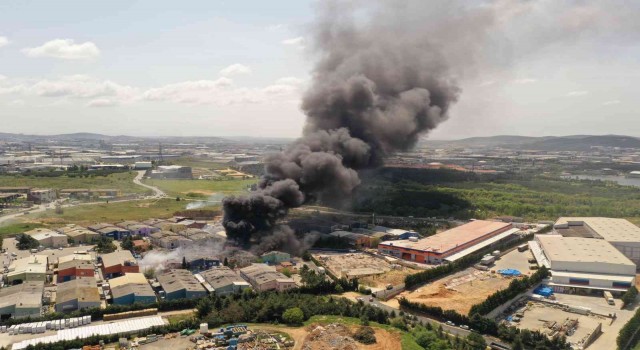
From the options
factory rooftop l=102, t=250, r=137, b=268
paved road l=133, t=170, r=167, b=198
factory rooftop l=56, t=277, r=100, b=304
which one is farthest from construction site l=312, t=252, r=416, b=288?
paved road l=133, t=170, r=167, b=198

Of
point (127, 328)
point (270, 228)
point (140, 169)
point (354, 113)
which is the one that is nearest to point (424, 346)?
point (127, 328)

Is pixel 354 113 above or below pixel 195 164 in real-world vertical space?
above

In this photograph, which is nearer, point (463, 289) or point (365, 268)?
point (463, 289)

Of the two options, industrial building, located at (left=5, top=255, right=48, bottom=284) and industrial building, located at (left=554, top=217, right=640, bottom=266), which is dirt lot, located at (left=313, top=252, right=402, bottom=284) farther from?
industrial building, located at (left=5, top=255, right=48, bottom=284)

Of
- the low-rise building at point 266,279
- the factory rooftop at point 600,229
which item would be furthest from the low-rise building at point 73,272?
the factory rooftop at point 600,229

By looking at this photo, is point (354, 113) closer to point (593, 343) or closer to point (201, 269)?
point (201, 269)

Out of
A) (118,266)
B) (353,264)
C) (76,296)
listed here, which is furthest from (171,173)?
(76,296)

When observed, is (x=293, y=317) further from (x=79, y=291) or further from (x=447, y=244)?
(x=447, y=244)
